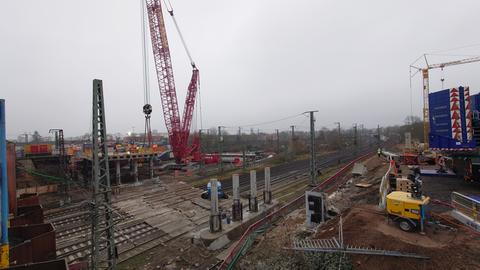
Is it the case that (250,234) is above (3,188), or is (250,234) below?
below

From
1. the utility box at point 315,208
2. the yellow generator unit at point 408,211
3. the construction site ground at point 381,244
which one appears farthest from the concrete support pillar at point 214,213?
the yellow generator unit at point 408,211

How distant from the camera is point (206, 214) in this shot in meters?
19.0

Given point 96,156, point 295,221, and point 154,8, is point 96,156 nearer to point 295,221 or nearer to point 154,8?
point 295,221

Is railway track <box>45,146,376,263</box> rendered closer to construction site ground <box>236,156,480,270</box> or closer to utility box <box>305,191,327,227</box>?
construction site ground <box>236,156,480,270</box>

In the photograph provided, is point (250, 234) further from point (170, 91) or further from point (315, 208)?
point (170, 91)

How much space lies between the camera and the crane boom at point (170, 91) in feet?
115

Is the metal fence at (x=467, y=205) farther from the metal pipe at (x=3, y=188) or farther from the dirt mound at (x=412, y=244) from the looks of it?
the metal pipe at (x=3, y=188)

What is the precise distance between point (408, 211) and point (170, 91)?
34.4m

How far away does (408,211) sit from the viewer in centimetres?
888

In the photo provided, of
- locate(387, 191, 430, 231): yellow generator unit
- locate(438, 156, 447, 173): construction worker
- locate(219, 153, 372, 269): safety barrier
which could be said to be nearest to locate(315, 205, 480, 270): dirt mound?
locate(387, 191, 430, 231): yellow generator unit

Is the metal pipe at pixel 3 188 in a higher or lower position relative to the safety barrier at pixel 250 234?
higher

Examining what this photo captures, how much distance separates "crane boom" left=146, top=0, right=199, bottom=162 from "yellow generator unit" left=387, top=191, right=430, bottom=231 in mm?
33763

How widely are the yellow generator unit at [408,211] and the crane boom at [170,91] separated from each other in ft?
111

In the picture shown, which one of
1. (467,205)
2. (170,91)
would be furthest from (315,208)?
(170,91)
